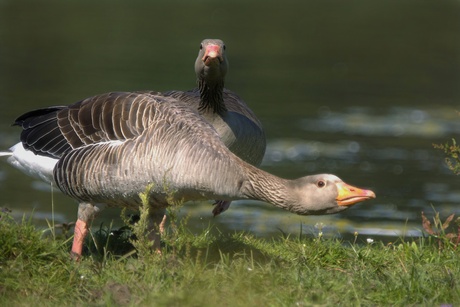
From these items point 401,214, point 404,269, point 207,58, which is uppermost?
point 207,58

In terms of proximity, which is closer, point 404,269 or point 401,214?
point 404,269

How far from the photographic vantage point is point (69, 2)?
107ft

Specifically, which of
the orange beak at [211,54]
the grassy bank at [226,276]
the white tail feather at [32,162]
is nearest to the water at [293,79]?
the grassy bank at [226,276]

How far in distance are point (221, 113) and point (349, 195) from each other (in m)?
2.47

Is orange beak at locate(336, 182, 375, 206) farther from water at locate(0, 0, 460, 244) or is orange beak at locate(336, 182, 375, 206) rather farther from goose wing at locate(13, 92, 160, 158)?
goose wing at locate(13, 92, 160, 158)

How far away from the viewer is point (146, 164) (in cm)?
714

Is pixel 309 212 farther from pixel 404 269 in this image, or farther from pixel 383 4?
pixel 383 4

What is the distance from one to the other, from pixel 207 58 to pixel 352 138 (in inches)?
283

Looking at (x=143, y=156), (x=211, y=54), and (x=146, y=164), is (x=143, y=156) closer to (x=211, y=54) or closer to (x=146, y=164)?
(x=146, y=164)

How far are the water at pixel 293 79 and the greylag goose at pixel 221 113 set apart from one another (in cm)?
83

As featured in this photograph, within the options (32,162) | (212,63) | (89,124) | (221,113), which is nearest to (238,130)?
(221,113)

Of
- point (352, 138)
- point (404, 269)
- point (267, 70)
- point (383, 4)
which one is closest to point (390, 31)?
point (383, 4)

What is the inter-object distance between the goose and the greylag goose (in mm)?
762

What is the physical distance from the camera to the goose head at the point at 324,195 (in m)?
6.51
